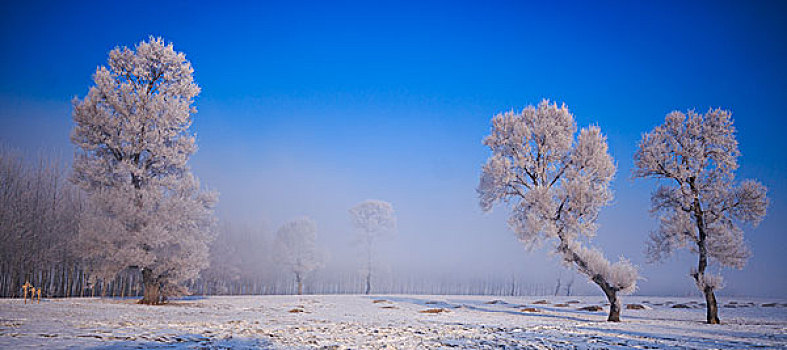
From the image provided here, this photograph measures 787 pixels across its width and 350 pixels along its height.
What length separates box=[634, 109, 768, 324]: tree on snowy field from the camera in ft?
67.4

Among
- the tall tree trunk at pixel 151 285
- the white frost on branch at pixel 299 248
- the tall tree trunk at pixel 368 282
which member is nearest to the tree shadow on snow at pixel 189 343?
the tall tree trunk at pixel 151 285

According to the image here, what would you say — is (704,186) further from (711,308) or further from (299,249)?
(299,249)

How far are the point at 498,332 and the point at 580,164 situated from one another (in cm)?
1324

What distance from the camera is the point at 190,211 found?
23.1 meters

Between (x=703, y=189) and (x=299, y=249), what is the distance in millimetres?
42747

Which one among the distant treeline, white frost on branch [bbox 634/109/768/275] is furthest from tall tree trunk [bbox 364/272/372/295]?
white frost on branch [bbox 634/109/768/275]

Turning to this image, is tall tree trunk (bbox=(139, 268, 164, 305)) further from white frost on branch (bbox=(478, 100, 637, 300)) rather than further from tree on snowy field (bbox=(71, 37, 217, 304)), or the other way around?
white frost on branch (bbox=(478, 100, 637, 300))

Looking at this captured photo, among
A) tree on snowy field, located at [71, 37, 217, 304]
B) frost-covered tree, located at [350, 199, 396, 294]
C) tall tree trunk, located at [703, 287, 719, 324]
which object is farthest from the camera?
frost-covered tree, located at [350, 199, 396, 294]

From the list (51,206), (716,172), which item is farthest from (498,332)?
(51,206)

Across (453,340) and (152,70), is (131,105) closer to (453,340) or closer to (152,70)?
(152,70)

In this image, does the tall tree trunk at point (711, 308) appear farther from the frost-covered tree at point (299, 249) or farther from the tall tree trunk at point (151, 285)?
the frost-covered tree at point (299, 249)

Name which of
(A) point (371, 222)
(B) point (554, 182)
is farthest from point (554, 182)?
(A) point (371, 222)

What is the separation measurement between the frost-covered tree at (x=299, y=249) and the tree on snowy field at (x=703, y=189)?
40.3 metres

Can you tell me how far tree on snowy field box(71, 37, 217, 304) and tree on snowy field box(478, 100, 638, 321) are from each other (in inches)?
649
